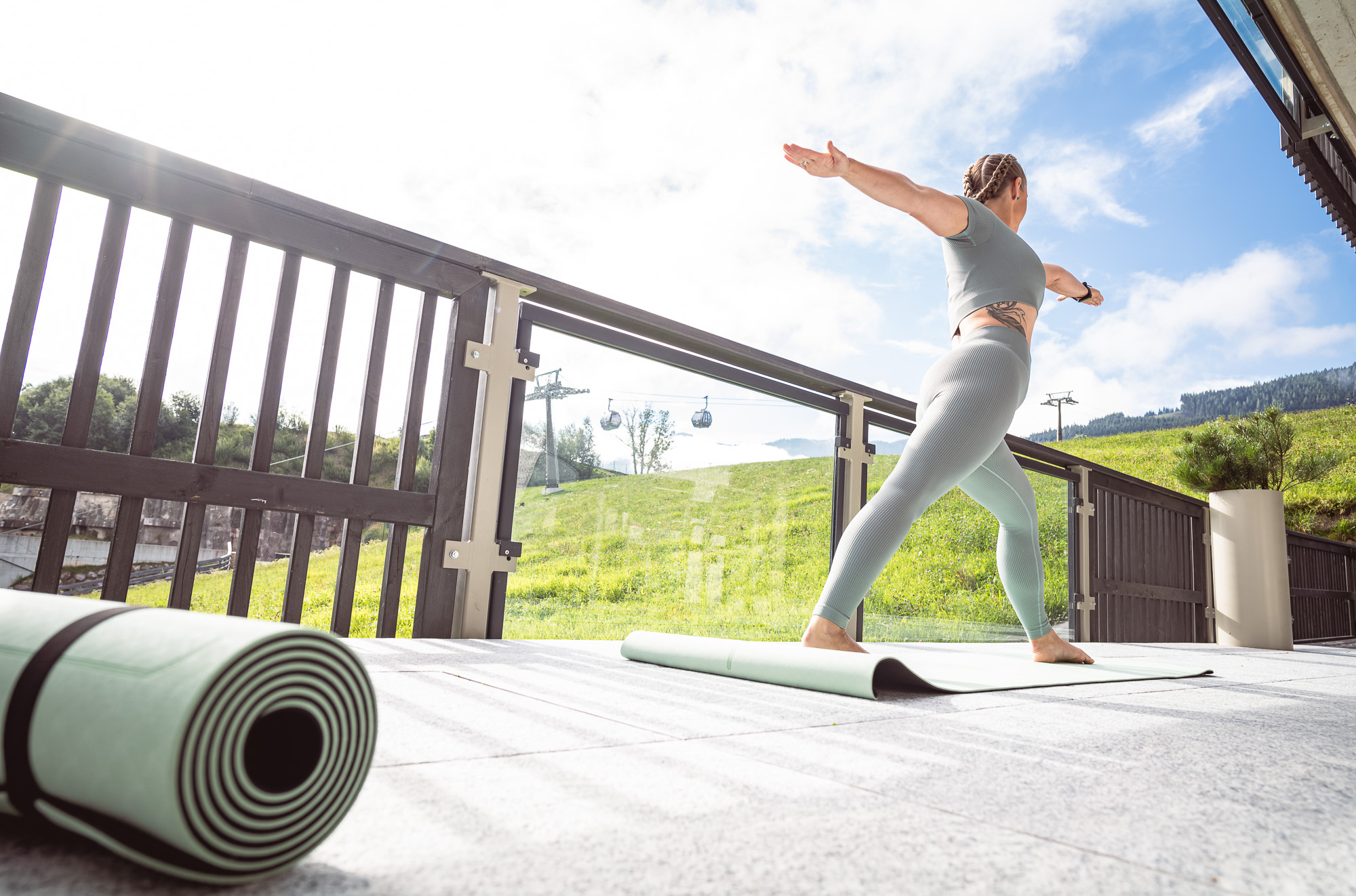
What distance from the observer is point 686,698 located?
4.32ft

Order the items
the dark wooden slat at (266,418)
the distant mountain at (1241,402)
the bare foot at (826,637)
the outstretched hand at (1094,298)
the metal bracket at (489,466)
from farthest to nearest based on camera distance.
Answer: the distant mountain at (1241,402) < the outstretched hand at (1094,298) < the metal bracket at (489,466) < the dark wooden slat at (266,418) < the bare foot at (826,637)

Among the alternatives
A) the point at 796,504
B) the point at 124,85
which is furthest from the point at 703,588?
the point at 124,85

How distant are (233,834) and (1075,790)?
30.9 inches

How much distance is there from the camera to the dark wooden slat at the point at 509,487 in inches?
90.4

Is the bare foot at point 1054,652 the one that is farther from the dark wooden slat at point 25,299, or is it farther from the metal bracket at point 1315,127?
the metal bracket at point 1315,127

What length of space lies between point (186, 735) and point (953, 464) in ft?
5.75

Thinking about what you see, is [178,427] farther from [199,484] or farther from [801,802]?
[801,802]

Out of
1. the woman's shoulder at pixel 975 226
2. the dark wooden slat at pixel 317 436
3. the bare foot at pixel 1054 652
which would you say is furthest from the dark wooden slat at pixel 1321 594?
the dark wooden slat at pixel 317 436

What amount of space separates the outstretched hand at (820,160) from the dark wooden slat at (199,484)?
1427mm

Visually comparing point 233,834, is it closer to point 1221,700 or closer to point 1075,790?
point 1075,790

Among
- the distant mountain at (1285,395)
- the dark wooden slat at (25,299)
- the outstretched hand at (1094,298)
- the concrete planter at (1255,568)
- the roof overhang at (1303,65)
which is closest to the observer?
the dark wooden slat at (25,299)

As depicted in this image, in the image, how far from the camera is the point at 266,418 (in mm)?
1900

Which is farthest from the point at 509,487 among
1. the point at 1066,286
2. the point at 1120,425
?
the point at 1120,425

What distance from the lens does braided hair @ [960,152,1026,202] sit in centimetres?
236
